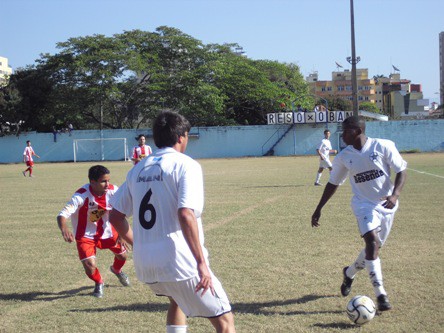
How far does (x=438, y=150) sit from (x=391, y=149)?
45.2m

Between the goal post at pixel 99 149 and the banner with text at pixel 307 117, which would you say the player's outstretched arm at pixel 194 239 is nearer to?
the banner with text at pixel 307 117

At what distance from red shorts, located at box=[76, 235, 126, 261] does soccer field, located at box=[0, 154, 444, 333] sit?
45cm

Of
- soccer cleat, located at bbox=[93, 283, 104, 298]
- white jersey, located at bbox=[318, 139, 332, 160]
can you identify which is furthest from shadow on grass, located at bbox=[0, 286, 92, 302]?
white jersey, located at bbox=[318, 139, 332, 160]

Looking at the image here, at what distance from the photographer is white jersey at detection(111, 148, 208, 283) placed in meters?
3.49

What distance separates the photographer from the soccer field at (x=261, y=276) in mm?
5453

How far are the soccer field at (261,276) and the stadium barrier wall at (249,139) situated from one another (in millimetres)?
35925

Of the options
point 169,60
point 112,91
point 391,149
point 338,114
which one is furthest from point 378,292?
point 169,60

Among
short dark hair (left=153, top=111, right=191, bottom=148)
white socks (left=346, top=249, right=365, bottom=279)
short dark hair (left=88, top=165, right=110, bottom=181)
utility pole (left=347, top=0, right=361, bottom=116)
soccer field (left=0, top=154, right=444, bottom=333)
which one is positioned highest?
utility pole (left=347, top=0, right=361, bottom=116)

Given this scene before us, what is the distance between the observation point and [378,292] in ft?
18.1

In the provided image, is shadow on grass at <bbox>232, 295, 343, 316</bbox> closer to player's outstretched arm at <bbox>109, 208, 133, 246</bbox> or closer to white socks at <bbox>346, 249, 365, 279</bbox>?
white socks at <bbox>346, 249, 365, 279</bbox>

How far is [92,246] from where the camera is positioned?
6.75 meters

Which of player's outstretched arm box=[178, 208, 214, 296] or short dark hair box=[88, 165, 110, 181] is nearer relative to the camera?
player's outstretched arm box=[178, 208, 214, 296]

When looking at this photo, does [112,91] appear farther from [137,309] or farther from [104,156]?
[137,309]

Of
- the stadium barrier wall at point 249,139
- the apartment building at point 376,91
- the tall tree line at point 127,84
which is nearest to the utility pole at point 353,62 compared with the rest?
the stadium barrier wall at point 249,139
